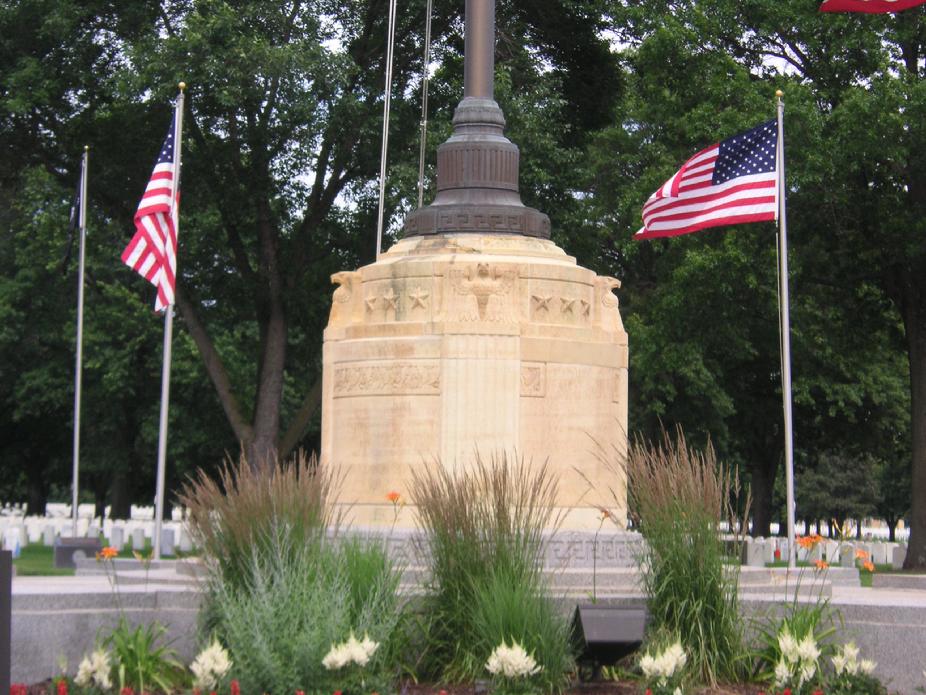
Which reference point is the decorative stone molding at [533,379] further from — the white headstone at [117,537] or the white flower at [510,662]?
the white headstone at [117,537]

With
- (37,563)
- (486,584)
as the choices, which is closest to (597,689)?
(486,584)

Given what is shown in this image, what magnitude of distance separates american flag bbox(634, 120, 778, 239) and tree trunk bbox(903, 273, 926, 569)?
8.73m

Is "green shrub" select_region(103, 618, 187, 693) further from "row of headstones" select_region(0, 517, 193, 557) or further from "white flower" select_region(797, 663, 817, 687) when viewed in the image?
"row of headstones" select_region(0, 517, 193, 557)

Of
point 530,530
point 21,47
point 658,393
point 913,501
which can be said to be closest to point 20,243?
point 21,47

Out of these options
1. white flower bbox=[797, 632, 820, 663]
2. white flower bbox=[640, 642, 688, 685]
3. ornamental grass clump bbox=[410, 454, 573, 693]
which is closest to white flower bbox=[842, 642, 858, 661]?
white flower bbox=[797, 632, 820, 663]

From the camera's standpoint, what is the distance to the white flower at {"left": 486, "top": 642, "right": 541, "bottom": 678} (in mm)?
9117

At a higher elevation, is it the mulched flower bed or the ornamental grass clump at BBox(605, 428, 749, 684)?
the ornamental grass clump at BBox(605, 428, 749, 684)

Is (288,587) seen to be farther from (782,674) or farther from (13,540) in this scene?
(13,540)

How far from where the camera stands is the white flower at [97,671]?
927 centimetres

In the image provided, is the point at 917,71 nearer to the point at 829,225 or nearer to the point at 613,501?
the point at 829,225

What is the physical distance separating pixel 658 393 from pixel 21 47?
584 inches

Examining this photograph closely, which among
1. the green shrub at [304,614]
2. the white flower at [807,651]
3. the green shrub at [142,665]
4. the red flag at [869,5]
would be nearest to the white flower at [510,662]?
the green shrub at [304,614]

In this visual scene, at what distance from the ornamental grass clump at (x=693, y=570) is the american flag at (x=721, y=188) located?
8788 mm

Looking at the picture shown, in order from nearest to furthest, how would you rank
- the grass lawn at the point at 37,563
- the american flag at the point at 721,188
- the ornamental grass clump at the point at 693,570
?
the ornamental grass clump at the point at 693,570 < the american flag at the point at 721,188 < the grass lawn at the point at 37,563
